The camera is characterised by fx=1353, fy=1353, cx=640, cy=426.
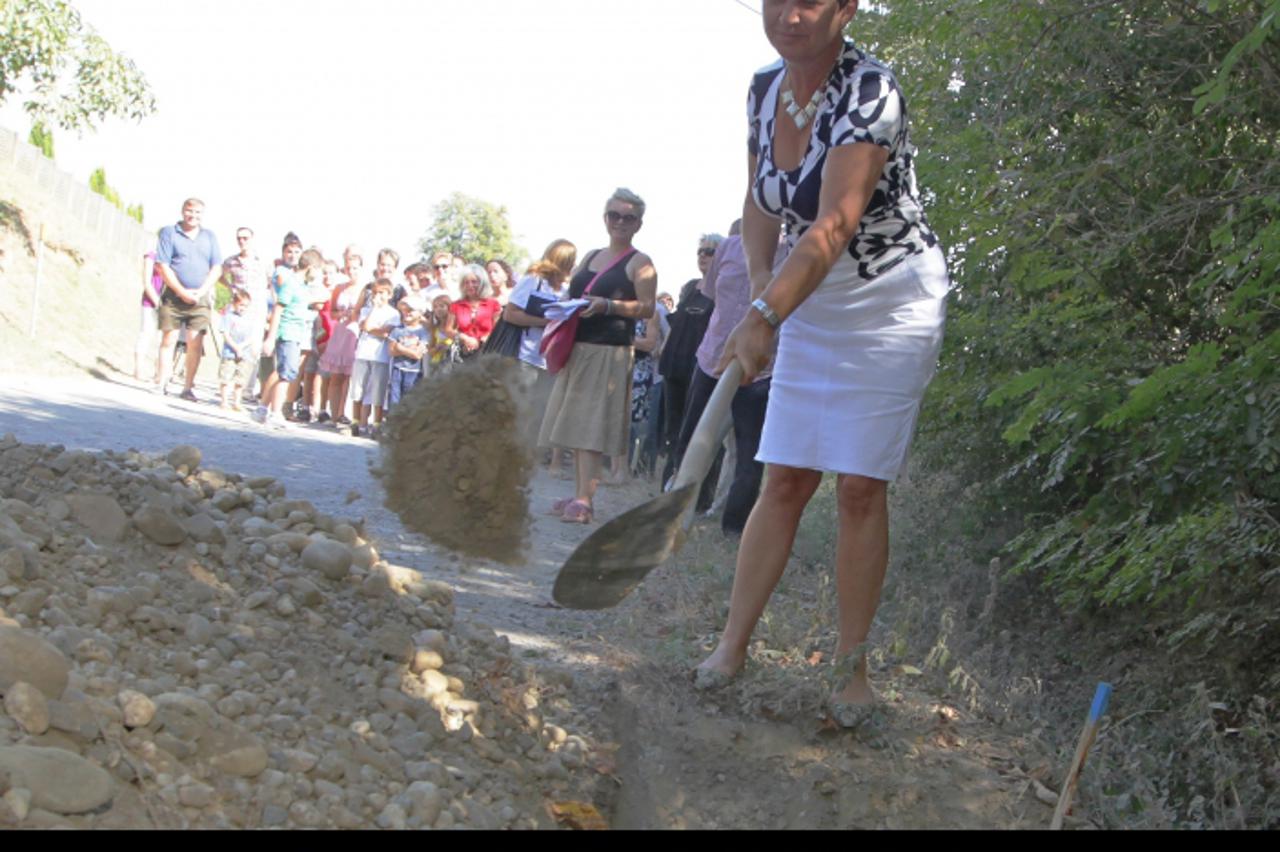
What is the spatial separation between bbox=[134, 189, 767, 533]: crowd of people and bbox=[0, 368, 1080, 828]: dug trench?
2.83m

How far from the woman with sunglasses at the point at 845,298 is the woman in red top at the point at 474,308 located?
5867 mm

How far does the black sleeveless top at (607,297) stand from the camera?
788 centimetres

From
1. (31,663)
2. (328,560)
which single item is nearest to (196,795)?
(31,663)

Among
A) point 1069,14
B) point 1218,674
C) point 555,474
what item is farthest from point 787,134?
point 555,474

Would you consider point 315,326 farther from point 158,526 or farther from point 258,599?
point 258,599

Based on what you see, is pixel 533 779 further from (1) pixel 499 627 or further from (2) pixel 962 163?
(2) pixel 962 163

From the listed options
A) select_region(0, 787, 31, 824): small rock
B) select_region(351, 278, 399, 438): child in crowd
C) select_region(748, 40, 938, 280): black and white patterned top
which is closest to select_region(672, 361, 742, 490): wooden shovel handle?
select_region(748, 40, 938, 280): black and white patterned top

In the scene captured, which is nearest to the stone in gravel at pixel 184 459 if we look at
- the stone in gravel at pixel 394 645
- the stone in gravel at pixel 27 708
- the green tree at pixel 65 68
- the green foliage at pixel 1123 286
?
the stone in gravel at pixel 394 645

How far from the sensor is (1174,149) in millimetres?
4570

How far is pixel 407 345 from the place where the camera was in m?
11.0

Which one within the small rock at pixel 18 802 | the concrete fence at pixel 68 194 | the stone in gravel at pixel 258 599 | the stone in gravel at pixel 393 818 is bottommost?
the stone in gravel at pixel 393 818

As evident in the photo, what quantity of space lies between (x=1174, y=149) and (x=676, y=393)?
470cm

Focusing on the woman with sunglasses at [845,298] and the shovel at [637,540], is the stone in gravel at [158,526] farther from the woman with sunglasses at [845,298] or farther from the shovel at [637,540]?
the woman with sunglasses at [845,298]

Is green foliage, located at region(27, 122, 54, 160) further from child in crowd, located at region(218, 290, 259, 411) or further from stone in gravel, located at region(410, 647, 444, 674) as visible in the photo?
stone in gravel, located at region(410, 647, 444, 674)
